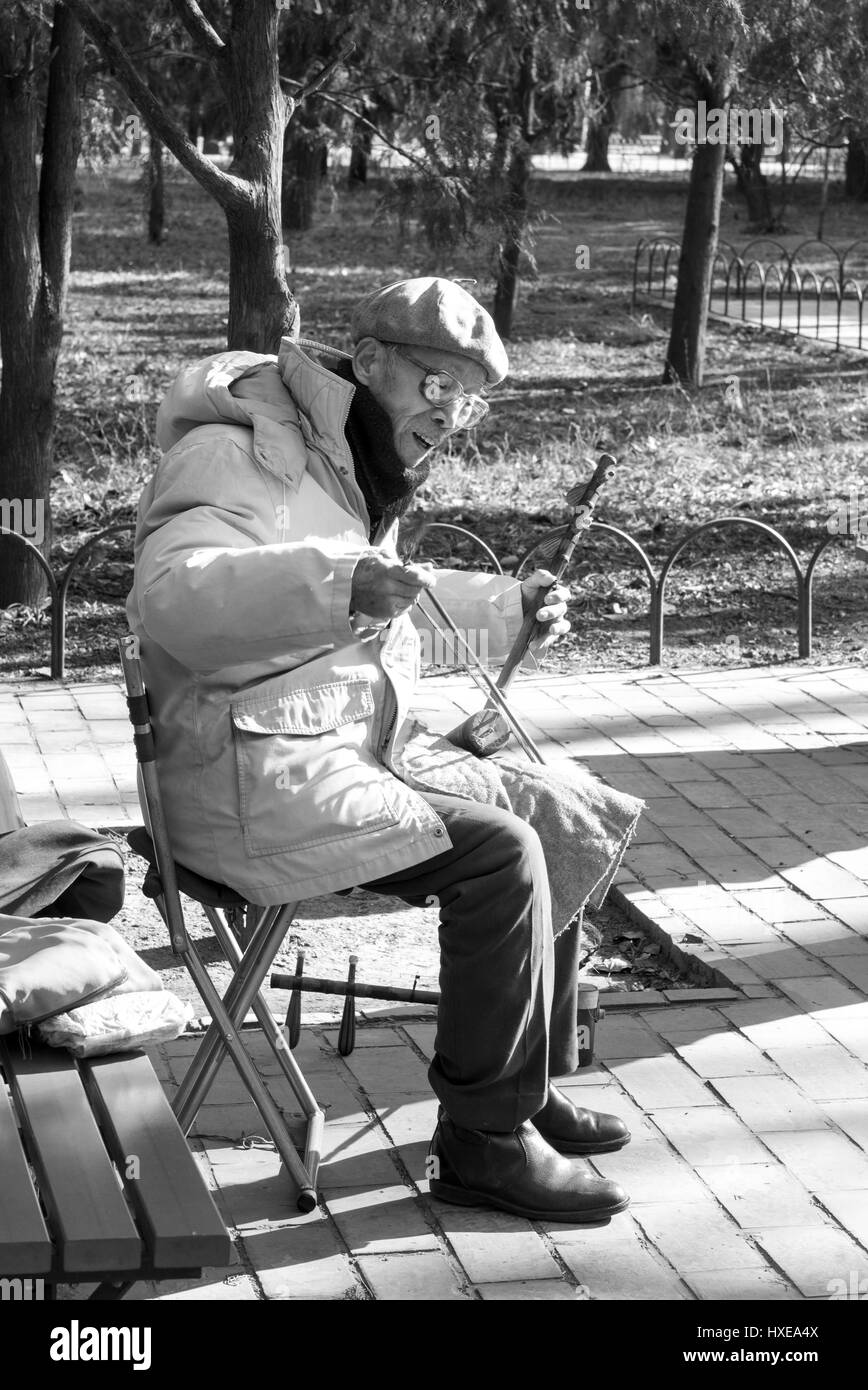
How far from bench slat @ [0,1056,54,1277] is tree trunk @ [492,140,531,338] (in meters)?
7.91

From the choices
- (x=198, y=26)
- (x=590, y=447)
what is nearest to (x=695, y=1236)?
(x=198, y=26)

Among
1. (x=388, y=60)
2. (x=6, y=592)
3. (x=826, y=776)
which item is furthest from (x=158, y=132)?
(x=388, y=60)

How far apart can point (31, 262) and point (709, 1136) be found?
579 cm

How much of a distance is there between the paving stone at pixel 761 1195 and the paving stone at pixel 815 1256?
30 millimetres

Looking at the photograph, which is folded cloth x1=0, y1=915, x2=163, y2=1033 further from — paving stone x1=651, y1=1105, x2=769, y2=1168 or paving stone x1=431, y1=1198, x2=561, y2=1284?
paving stone x1=651, y1=1105, x2=769, y2=1168

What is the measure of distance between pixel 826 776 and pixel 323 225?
78.1ft

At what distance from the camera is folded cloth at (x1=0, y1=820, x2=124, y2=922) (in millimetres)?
3053

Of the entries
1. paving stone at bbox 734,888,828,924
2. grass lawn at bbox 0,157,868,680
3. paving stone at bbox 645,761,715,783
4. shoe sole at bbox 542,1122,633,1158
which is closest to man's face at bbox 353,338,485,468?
grass lawn at bbox 0,157,868,680

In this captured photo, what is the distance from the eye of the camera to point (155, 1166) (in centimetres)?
245

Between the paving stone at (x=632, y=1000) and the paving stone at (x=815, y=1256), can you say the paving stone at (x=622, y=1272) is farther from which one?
the paving stone at (x=632, y=1000)

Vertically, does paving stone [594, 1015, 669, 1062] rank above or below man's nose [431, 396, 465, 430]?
below

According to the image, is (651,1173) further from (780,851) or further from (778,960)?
(780,851)

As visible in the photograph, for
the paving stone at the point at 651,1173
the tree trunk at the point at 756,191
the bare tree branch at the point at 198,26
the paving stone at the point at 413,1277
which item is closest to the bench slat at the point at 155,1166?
the paving stone at the point at 413,1277
